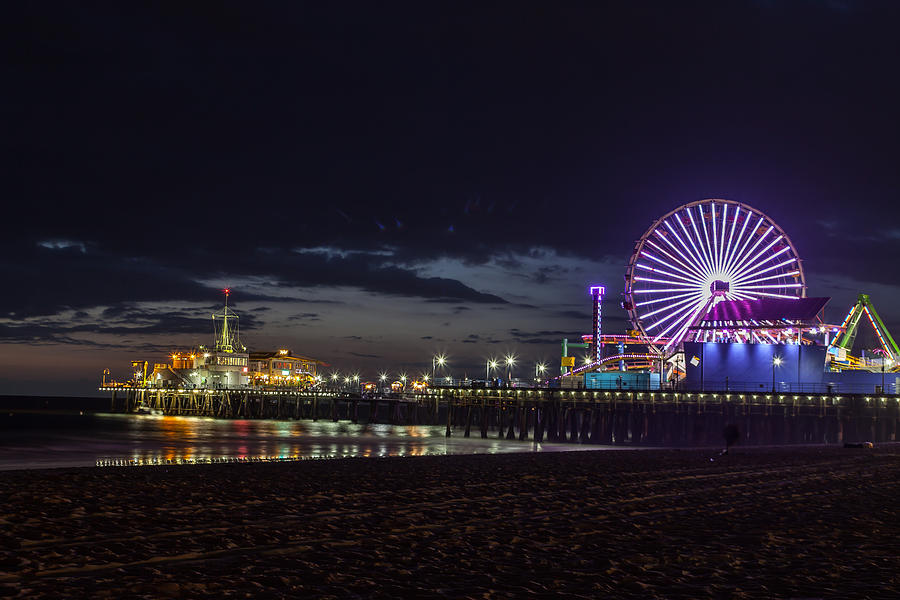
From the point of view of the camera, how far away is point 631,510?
18.8 meters

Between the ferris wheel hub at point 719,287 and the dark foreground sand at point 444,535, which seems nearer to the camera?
the dark foreground sand at point 444,535

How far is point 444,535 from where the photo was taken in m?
15.3

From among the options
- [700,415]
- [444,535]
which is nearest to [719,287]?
[700,415]

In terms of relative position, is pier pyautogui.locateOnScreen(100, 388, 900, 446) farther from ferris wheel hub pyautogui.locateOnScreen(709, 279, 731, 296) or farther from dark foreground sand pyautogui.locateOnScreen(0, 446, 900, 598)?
dark foreground sand pyautogui.locateOnScreen(0, 446, 900, 598)

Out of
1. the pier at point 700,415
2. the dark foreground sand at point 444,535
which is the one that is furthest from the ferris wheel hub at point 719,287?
the dark foreground sand at point 444,535

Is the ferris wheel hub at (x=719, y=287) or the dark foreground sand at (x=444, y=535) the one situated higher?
the ferris wheel hub at (x=719, y=287)

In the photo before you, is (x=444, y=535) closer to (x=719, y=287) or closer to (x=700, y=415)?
(x=700, y=415)

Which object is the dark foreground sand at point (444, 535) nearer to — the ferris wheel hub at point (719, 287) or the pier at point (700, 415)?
the pier at point (700, 415)

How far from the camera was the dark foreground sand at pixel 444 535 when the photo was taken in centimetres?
1129

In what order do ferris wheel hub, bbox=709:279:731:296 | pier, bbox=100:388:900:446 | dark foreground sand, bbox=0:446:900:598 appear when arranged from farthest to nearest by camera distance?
1. ferris wheel hub, bbox=709:279:731:296
2. pier, bbox=100:388:900:446
3. dark foreground sand, bbox=0:446:900:598

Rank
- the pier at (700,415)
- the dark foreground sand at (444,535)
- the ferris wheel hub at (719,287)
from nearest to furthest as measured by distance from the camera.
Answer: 1. the dark foreground sand at (444,535)
2. the pier at (700,415)
3. the ferris wheel hub at (719,287)

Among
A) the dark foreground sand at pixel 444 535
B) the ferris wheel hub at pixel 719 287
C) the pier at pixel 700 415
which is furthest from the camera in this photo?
the ferris wheel hub at pixel 719 287

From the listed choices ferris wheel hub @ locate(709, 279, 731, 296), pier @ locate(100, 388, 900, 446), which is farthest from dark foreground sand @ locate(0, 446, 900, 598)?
Answer: ferris wheel hub @ locate(709, 279, 731, 296)

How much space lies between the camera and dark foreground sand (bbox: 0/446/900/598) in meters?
11.3
